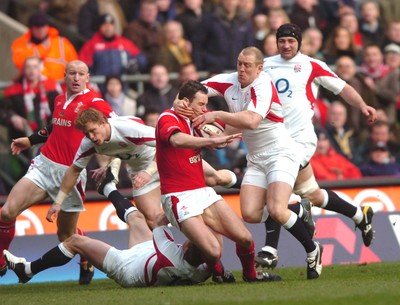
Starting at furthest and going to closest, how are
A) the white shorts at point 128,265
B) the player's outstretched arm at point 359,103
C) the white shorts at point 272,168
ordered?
the player's outstretched arm at point 359,103
the white shorts at point 272,168
the white shorts at point 128,265

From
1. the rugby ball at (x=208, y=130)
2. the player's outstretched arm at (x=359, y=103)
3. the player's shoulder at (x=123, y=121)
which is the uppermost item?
the player's outstretched arm at (x=359, y=103)

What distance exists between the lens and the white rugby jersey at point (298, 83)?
45.0ft

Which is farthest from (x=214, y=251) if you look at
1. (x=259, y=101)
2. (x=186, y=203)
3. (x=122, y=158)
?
(x=122, y=158)

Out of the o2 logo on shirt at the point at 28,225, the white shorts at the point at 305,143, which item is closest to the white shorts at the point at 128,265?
the white shorts at the point at 305,143

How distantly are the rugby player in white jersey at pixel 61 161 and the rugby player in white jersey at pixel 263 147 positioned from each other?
1430 millimetres

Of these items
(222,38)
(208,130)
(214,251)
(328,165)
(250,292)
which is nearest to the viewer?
(250,292)

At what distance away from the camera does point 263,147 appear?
1329 cm

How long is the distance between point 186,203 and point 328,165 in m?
5.71

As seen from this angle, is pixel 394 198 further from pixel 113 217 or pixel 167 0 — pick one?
pixel 167 0

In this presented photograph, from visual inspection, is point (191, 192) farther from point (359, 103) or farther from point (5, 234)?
point (5, 234)

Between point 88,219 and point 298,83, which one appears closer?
point 298,83

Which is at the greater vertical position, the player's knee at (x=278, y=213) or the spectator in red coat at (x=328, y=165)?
the player's knee at (x=278, y=213)

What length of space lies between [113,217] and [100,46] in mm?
4085

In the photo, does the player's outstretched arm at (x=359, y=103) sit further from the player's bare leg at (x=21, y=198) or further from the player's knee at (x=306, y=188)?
the player's bare leg at (x=21, y=198)
